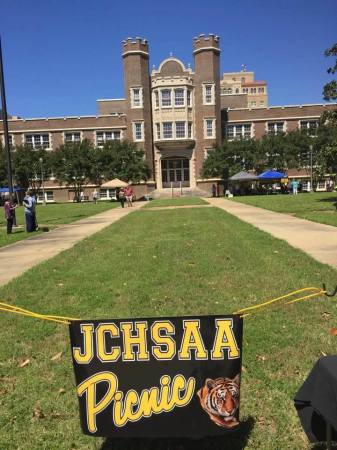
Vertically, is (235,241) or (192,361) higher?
(192,361)

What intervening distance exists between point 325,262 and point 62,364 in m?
5.85

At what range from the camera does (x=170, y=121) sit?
197 ft

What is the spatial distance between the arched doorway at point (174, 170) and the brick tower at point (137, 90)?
3.04 meters

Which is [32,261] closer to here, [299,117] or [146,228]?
[146,228]

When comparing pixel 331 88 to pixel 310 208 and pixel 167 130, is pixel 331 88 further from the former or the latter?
pixel 167 130

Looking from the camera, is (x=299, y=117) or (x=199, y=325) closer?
(x=199, y=325)

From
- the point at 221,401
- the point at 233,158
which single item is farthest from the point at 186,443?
the point at 233,158

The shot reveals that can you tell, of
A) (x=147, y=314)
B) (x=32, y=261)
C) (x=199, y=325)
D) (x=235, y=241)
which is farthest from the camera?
(x=235, y=241)

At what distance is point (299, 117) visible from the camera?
63.6 meters

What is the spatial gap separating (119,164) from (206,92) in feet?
53.3

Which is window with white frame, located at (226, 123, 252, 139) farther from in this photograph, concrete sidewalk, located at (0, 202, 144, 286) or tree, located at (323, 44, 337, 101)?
concrete sidewalk, located at (0, 202, 144, 286)

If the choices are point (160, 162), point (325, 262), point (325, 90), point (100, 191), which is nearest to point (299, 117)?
point (160, 162)

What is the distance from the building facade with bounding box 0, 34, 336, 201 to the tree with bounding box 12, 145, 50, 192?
494 cm

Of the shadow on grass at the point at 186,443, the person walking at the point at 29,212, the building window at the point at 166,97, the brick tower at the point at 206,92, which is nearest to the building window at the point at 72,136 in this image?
the building window at the point at 166,97
